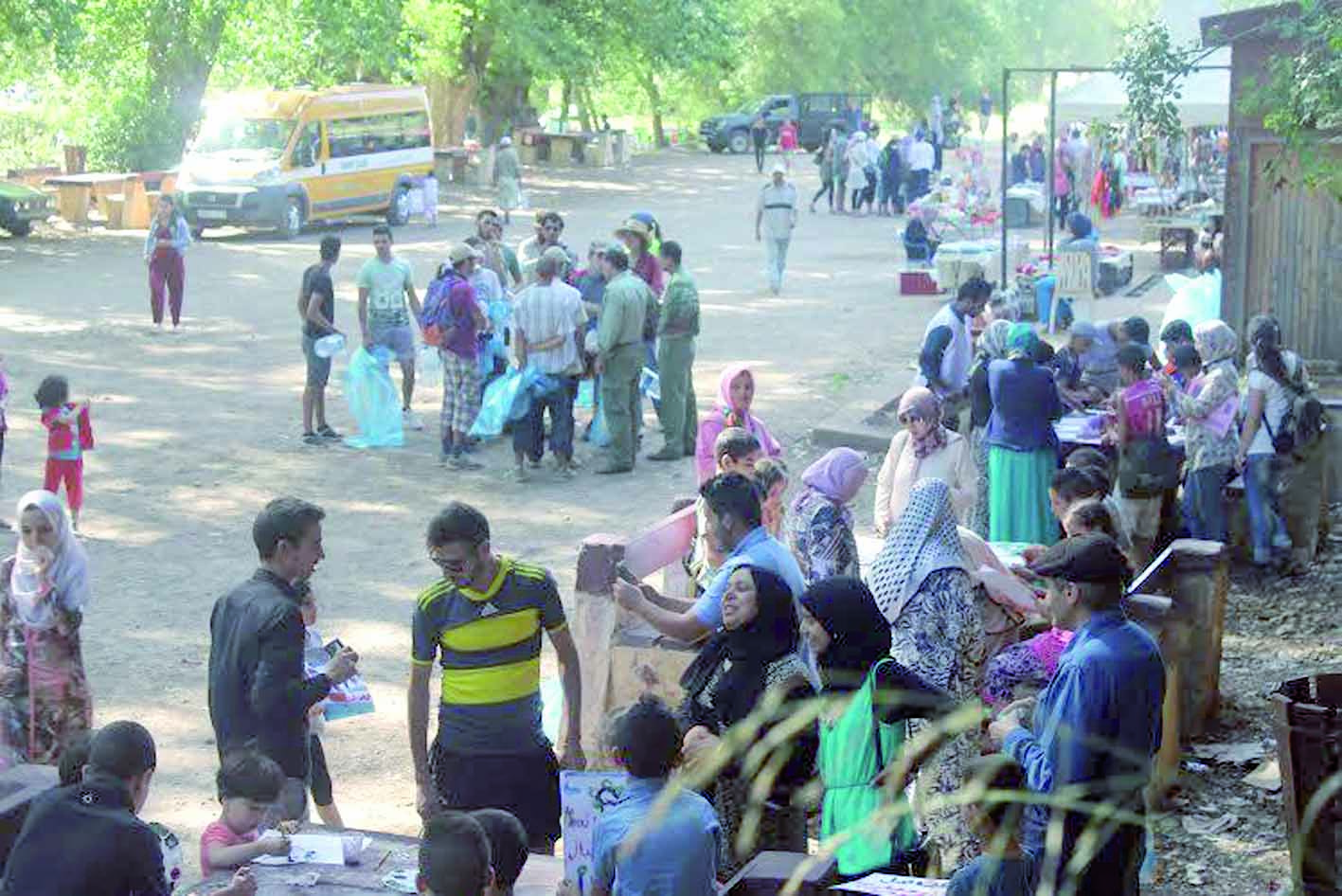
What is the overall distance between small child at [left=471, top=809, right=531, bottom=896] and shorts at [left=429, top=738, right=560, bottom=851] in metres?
1.16

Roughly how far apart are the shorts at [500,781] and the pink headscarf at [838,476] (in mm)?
1816

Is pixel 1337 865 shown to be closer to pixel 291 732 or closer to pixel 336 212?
pixel 291 732

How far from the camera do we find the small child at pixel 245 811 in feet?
18.7

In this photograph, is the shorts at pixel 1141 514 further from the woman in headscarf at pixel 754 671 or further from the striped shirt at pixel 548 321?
the woman in headscarf at pixel 754 671

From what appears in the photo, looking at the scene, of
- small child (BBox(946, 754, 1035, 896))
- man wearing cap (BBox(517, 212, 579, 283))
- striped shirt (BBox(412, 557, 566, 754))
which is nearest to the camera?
small child (BBox(946, 754, 1035, 896))

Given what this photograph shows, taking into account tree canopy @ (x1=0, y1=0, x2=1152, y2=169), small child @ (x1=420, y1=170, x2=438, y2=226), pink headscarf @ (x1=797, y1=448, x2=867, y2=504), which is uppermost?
tree canopy @ (x1=0, y1=0, x2=1152, y2=169)

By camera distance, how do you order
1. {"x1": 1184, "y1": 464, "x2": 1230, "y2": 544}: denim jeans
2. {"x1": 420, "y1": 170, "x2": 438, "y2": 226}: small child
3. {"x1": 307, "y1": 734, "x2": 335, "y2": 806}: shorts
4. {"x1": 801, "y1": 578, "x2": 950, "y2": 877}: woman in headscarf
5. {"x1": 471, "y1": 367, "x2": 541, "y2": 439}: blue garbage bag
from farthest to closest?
{"x1": 420, "y1": 170, "x2": 438, "y2": 226}: small child, {"x1": 471, "y1": 367, "x2": 541, "y2": 439}: blue garbage bag, {"x1": 1184, "y1": 464, "x2": 1230, "y2": 544}: denim jeans, {"x1": 307, "y1": 734, "x2": 335, "y2": 806}: shorts, {"x1": 801, "y1": 578, "x2": 950, "y2": 877}: woman in headscarf

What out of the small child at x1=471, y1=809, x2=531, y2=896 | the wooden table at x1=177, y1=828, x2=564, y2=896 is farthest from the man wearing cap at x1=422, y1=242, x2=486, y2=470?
the small child at x1=471, y1=809, x2=531, y2=896

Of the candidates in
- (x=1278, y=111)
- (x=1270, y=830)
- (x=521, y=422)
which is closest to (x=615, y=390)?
(x=521, y=422)

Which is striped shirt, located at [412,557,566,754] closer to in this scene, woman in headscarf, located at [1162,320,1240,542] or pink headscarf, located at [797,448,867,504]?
pink headscarf, located at [797,448,867,504]

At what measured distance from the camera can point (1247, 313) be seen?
646 inches

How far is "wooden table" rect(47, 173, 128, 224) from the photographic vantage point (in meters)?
33.2

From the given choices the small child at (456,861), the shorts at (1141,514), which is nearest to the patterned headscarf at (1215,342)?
the shorts at (1141,514)

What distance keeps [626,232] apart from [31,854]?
35.7 ft
